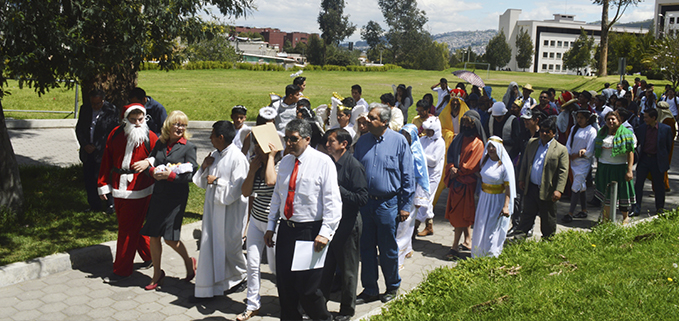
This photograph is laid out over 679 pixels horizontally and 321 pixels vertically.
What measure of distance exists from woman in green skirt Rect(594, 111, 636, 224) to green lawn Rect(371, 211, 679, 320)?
1447 millimetres

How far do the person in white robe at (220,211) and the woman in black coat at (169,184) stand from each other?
0.25 meters

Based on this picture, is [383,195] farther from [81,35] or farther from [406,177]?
[81,35]

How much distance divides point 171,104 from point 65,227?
15.9m

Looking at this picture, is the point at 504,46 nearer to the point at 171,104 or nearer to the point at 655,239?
the point at 171,104

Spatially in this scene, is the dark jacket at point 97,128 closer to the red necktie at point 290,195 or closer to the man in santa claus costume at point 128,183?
the man in santa claus costume at point 128,183

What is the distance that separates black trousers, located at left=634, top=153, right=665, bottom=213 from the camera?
925 centimetres

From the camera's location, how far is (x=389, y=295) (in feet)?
18.6

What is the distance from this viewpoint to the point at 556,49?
131 metres

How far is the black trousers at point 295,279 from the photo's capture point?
447 cm

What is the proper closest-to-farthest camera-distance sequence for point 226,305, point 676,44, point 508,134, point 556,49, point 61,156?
point 226,305 < point 508,134 < point 61,156 < point 676,44 < point 556,49

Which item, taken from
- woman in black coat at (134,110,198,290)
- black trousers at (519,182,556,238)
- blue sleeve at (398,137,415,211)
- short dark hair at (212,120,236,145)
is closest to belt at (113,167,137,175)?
woman in black coat at (134,110,198,290)

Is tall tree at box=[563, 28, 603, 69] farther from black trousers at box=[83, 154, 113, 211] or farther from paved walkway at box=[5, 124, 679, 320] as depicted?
black trousers at box=[83, 154, 113, 211]

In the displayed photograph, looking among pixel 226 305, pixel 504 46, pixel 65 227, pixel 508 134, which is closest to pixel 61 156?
pixel 65 227

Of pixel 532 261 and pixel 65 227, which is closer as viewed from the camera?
pixel 532 261
